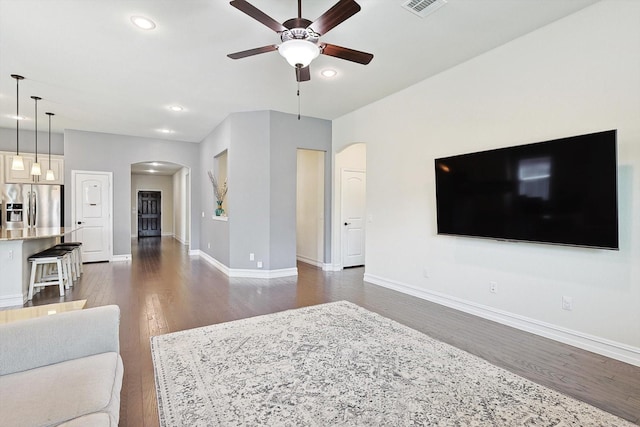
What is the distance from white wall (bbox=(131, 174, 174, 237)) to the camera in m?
13.2

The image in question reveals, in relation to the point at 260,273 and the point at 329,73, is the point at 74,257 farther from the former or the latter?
the point at 329,73

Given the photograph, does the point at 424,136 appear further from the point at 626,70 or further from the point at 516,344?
the point at 516,344

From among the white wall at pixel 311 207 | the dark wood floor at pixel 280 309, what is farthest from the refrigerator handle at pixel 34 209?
the white wall at pixel 311 207

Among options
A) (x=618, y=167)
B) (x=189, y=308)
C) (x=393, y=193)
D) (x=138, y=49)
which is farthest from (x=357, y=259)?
(x=138, y=49)

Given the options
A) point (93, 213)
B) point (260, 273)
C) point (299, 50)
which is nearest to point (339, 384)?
point (299, 50)

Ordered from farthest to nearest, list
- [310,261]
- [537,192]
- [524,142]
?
1. [310,261]
2. [524,142]
3. [537,192]

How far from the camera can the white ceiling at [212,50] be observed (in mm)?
2836

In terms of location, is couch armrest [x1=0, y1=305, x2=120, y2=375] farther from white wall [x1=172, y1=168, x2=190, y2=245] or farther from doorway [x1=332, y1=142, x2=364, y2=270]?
white wall [x1=172, y1=168, x2=190, y2=245]

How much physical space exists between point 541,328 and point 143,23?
Answer: 4.87m

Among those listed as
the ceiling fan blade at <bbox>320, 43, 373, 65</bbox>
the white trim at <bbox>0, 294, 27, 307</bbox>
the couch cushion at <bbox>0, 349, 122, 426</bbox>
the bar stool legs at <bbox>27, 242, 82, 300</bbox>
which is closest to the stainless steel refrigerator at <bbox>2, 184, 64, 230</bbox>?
the bar stool legs at <bbox>27, 242, 82, 300</bbox>

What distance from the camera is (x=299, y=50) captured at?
2.52 meters

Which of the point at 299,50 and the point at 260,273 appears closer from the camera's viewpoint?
the point at 299,50

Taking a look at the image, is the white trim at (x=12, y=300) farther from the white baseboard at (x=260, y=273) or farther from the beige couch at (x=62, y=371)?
the beige couch at (x=62, y=371)

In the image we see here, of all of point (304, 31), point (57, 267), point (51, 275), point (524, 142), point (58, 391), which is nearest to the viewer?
point (58, 391)
